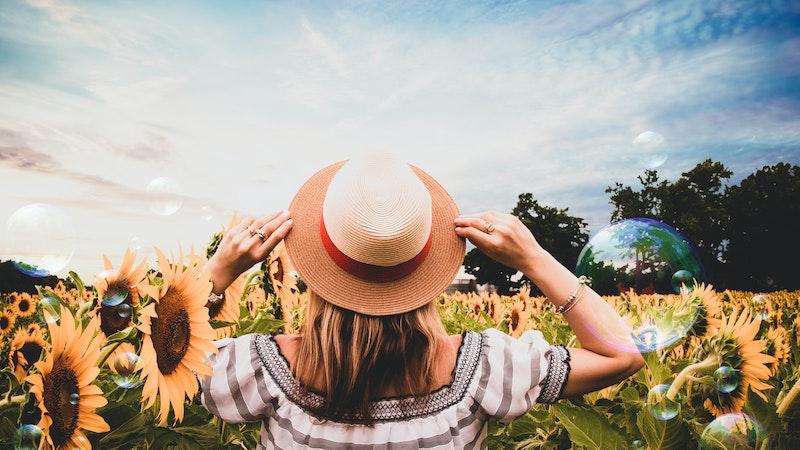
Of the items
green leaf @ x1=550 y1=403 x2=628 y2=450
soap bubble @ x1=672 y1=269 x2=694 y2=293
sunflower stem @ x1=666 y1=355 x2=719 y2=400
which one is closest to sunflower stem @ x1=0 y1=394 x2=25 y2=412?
green leaf @ x1=550 y1=403 x2=628 y2=450

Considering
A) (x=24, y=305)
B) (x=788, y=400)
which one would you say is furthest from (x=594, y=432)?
(x=24, y=305)

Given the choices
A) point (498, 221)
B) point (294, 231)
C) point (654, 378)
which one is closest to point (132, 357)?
point (294, 231)

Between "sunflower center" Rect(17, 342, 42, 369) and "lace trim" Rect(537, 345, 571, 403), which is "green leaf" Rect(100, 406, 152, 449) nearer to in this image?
"lace trim" Rect(537, 345, 571, 403)

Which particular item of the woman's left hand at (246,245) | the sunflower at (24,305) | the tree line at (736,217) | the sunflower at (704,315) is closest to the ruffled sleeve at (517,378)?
the woman's left hand at (246,245)

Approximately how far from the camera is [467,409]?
1.68 metres

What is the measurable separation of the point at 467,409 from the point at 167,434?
109 cm

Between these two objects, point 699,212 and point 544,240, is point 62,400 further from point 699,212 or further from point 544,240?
point 544,240

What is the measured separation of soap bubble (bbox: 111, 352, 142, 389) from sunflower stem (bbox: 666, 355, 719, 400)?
1713mm

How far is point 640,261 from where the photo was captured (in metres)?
4.89

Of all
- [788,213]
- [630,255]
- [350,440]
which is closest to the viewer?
[350,440]

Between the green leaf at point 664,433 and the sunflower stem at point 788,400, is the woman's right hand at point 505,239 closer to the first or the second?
the green leaf at point 664,433

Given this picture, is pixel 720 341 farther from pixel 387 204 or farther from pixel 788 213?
pixel 788 213

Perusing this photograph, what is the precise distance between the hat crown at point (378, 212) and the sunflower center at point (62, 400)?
831 mm

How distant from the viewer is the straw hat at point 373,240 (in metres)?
1.52
